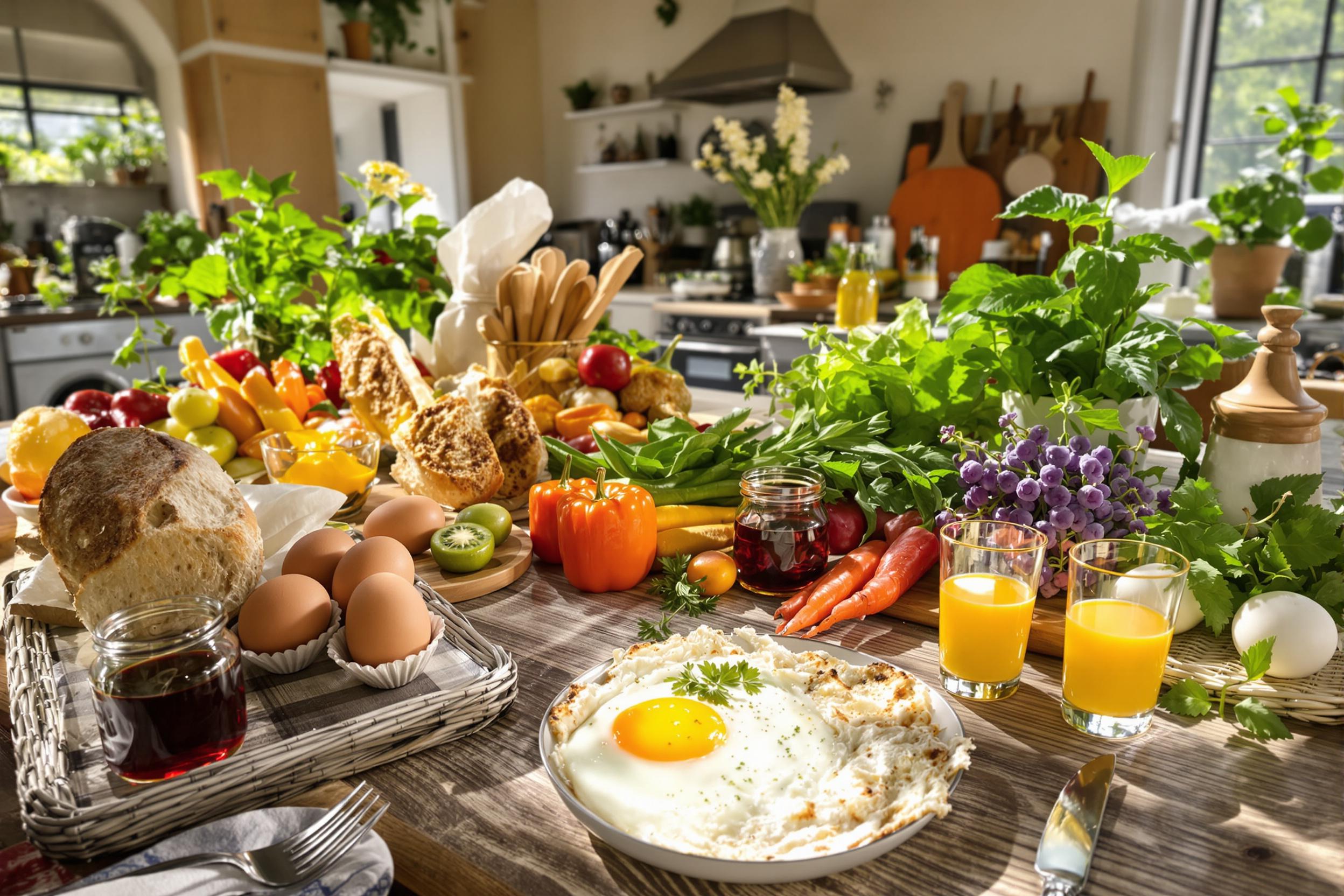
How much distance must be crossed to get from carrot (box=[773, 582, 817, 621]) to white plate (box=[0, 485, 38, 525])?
3.73 feet

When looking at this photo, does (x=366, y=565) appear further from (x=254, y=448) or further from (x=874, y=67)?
(x=874, y=67)

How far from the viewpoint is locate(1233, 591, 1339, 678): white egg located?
0.85m

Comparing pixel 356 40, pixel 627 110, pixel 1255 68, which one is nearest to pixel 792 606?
pixel 1255 68

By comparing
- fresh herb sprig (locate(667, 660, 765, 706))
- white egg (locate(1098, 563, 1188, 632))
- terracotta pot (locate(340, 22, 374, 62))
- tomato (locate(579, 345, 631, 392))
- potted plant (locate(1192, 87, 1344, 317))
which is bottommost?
fresh herb sprig (locate(667, 660, 765, 706))

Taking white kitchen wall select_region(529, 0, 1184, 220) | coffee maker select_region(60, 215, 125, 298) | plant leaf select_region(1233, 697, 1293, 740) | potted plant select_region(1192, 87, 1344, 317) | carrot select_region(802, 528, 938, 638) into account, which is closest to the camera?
plant leaf select_region(1233, 697, 1293, 740)

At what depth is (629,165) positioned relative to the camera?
6211 millimetres

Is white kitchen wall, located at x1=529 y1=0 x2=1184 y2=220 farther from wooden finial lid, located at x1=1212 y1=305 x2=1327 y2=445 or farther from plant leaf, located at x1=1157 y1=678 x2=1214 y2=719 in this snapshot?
plant leaf, located at x1=1157 y1=678 x2=1214 y2=719

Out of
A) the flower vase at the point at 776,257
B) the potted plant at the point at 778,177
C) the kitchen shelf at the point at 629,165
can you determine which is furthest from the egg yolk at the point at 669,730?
the kitchen shelf at the point at 629,165

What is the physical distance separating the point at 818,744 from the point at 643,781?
16 centimetres

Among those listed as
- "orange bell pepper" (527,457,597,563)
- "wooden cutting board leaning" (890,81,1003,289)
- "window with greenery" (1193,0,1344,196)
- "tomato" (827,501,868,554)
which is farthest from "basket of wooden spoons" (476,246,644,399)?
"window with greenery" (1193,0,1344,196)

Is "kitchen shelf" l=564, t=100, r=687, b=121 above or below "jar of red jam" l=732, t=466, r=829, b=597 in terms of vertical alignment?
above

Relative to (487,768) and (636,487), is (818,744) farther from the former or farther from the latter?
(636,487)

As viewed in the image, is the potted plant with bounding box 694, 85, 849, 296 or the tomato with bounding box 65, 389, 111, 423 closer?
the tomato with bounding box 65, 389, 111, 423

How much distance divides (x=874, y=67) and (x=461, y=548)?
16.1 ft
